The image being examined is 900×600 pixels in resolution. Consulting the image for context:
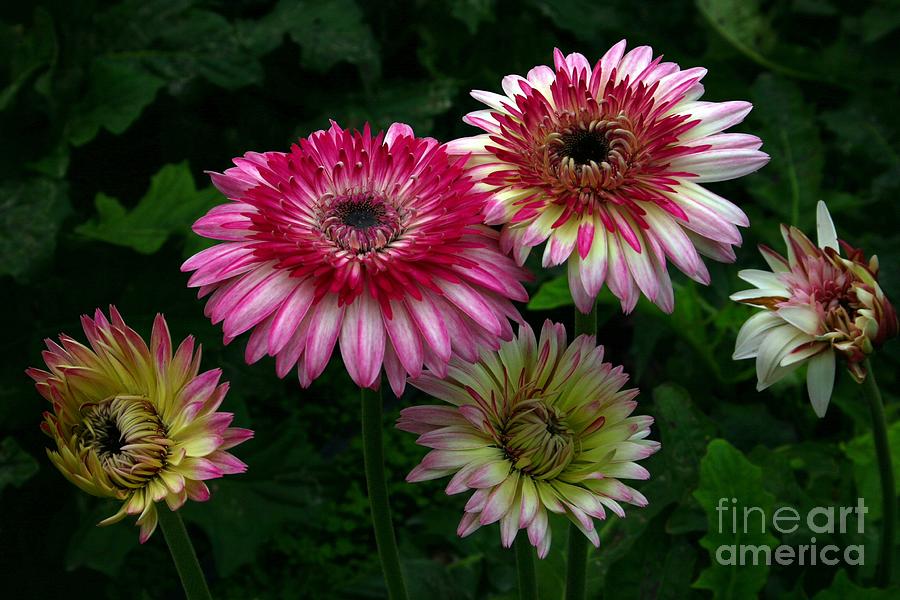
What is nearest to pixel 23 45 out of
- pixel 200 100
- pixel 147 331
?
pixel 200 100

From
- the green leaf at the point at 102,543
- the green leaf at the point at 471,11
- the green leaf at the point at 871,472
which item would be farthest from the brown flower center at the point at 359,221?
the green leaf at the point at 471,11

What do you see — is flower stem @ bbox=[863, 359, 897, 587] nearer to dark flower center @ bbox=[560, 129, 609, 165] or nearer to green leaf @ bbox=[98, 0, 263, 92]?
dark flower center @ bbox=[560, 129, 609, 165]

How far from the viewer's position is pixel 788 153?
1.69 metres

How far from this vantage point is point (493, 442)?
65 cm

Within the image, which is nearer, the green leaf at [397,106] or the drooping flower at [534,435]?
the drooping flower at [534,435]

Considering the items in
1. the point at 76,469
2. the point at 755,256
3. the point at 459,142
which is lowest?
the point at 76,469

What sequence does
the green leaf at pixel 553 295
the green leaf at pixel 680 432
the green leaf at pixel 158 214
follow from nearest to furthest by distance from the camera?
the green leaf at pixel 680 432 → the green leaf at pixel 553 295 → the green leaf at pixel 158 214

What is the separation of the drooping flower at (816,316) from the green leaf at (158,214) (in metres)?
0.93

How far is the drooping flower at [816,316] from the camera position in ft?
2.26

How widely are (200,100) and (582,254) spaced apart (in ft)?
4.35

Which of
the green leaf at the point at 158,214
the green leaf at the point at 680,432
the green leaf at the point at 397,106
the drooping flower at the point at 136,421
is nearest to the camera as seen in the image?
the drooping flower at the point at 136,421

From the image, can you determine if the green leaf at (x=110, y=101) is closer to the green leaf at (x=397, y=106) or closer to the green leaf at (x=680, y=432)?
the green leaf at (x=397, y=106)

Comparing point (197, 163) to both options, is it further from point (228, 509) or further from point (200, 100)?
point (228, 509)

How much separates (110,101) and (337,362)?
2.26 ft
